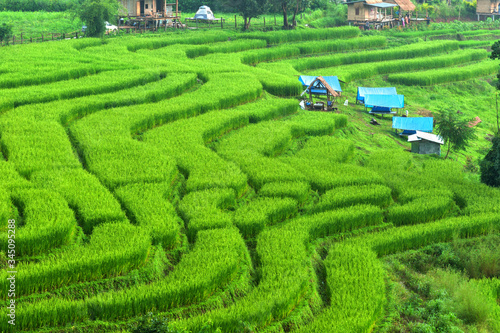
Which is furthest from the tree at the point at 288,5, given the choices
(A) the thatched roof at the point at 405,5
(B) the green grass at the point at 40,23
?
(B) the green grass at the point at 40,23

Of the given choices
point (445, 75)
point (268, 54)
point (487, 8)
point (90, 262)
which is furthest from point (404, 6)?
point (90, 262)

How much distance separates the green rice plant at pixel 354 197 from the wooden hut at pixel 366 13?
35.2m

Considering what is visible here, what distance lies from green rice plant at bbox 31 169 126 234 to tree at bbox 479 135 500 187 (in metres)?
11.2

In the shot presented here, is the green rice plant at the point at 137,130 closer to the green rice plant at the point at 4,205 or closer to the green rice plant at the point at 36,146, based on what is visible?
the green rice plant at the point at 36,146

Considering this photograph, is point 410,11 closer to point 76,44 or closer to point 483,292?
point 76,44

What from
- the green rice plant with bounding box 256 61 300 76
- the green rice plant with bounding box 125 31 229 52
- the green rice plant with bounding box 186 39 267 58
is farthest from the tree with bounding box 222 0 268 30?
the green rice plant with bounding box 256 61 300 76

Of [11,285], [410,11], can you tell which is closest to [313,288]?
Answer: [11,285]

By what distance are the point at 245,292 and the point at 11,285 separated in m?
4.21

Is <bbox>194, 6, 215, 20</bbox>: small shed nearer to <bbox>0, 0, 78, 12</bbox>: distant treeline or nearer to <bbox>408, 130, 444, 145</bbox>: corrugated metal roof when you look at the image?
<bbox>0, 0, 78, 12</bbox>: distant treeline

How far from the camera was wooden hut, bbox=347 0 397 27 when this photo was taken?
1858 inches

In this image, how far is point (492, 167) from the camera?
1647 cm

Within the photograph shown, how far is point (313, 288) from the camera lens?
1073 cm

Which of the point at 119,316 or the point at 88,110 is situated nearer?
the point at 119,316

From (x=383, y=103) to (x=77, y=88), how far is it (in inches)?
550
